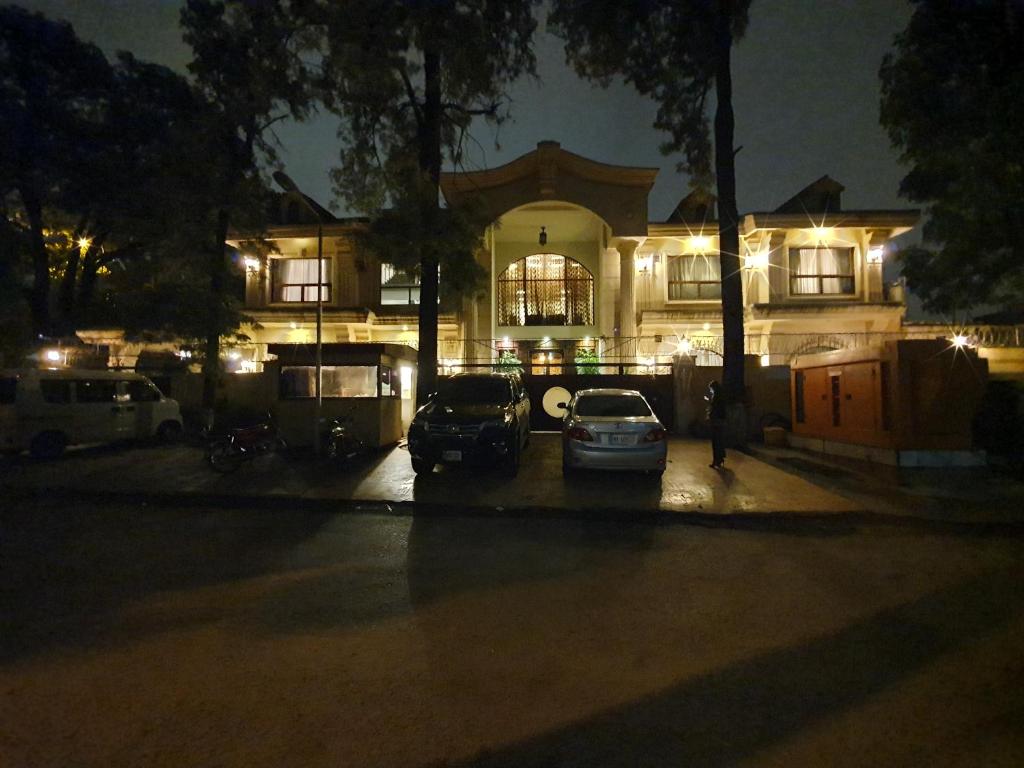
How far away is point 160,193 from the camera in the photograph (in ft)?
54.9

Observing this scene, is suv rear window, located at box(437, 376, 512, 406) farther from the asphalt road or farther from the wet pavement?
the asphalt road

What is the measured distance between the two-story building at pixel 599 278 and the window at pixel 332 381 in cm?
500

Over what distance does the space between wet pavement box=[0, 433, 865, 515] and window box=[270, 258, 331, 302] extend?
40.0 ft

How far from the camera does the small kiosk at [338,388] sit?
15.2 meters

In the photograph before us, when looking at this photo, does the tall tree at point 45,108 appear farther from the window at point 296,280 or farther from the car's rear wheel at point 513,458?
the car's rear wheel at point 513,458

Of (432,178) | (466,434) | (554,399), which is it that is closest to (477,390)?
(466,434)

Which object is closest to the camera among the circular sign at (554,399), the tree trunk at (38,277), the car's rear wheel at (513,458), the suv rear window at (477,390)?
the car's rear wheel at (513,458)

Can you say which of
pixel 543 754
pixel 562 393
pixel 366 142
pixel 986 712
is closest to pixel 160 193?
pixel 366 142

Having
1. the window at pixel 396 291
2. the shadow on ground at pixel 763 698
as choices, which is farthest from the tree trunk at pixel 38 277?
the shadow on ground at pixel 763 698

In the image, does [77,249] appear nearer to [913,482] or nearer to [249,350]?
[249,350]

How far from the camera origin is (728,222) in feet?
53.2

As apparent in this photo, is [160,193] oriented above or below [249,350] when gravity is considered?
above

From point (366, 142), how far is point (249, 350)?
9.81m

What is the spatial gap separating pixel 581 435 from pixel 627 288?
13.2m
